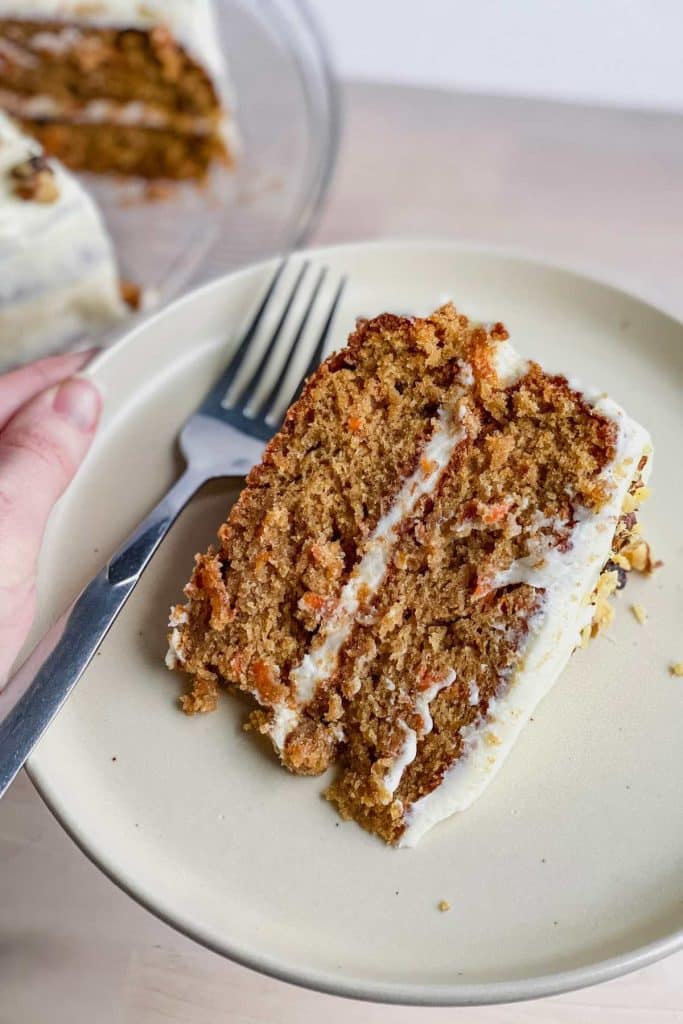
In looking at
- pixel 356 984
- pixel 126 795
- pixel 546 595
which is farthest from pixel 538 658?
pixel 126 795

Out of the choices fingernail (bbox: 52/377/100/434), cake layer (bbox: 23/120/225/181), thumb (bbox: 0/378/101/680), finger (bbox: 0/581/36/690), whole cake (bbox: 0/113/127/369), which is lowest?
finger (bbox: 0/581/36/690)

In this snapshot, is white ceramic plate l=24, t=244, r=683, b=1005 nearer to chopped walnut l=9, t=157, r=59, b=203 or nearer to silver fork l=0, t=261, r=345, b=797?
silver fork l=0, t=261, r=345, b=797

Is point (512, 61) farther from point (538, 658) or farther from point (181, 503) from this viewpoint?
point (538, 658)

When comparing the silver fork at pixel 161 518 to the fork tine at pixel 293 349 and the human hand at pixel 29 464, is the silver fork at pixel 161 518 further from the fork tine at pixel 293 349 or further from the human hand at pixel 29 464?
the human hand at pixel 29 464

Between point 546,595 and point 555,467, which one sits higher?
point 555,467

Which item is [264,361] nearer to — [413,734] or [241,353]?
[241,353]

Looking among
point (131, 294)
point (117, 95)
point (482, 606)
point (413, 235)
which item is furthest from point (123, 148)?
point (482, 606)

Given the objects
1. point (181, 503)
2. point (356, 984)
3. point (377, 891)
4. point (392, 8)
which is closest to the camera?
point (356, 984)

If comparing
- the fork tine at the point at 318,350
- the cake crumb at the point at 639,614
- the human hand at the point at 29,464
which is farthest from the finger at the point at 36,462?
the cake crumb at the point at 639,614

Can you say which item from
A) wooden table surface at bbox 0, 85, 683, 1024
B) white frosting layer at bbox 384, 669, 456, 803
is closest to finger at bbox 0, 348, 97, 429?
wooden table surface at bbox 0, 85, 683, 1024
